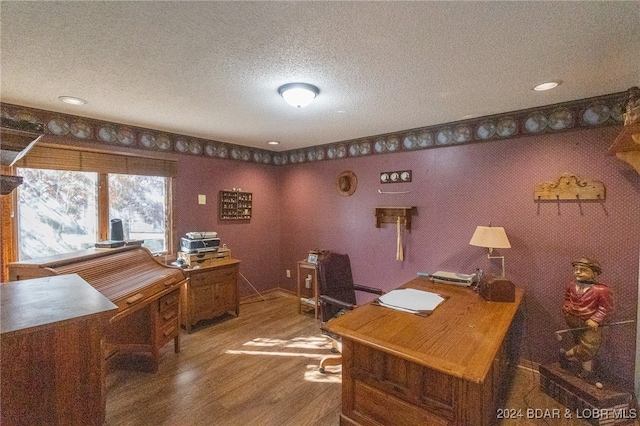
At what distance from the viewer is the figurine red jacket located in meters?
1.96

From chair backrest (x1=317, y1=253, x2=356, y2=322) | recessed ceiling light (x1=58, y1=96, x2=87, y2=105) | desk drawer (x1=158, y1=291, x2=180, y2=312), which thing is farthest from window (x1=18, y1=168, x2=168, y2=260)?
chair backrest (x1=317, y1=253, x2=356, y2=322)

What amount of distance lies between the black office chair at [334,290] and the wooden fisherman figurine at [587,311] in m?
1.45

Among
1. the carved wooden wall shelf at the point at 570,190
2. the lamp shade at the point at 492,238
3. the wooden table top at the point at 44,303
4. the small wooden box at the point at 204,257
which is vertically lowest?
the small wooden box at the point at 204,257

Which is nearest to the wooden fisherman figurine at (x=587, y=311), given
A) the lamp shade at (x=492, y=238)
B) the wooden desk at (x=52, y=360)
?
the lamp shade at (x=492, y=238)

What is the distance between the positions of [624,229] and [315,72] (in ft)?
8.65

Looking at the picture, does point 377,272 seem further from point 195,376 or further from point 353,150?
point 195,376

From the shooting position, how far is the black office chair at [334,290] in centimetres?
248

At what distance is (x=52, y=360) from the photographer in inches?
41.8

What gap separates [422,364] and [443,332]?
1.14 ft

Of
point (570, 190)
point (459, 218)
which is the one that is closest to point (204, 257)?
point (459, 218)

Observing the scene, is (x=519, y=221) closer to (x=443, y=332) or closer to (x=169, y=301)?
(x=443, y=332)

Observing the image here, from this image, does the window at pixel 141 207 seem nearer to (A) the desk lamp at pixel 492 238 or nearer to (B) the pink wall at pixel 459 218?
(B) the pink wall at pixel 459 218

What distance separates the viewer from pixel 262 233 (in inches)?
178

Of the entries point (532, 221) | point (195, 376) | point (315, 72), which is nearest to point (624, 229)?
point (532, 221)
